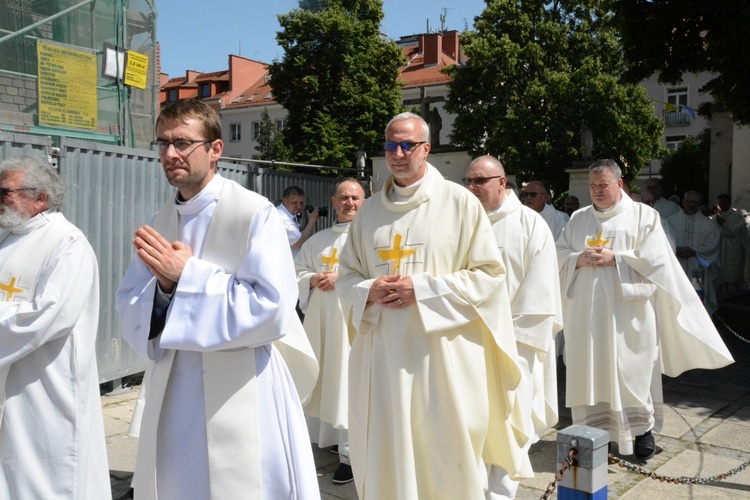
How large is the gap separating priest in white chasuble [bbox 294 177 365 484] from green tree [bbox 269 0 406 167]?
97.5 feet

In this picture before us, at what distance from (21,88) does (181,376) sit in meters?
7.55

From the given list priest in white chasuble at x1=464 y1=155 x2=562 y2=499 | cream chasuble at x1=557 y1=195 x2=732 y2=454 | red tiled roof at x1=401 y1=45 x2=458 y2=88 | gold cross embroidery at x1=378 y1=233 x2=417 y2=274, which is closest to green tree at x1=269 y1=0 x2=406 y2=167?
red tiled roof at x1=401 y1=45 x2=458 y2=88

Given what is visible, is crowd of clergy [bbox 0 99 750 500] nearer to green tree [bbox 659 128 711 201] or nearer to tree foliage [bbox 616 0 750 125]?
tree foliage [bbox 616 0 750 125]

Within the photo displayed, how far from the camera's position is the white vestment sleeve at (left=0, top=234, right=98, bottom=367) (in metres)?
3.40

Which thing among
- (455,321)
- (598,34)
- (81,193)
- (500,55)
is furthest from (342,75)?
(455,321)

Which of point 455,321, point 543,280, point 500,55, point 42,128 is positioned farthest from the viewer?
point 500,55

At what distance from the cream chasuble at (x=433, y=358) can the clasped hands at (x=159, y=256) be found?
1.40 metres

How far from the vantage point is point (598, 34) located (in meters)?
Result: 30.7

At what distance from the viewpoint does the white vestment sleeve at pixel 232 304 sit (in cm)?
256

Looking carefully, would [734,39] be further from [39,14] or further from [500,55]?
[500,55]

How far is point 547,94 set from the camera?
96.4ft

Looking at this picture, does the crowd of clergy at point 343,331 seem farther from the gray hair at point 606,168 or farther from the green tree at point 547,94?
the green tree at point 547,94

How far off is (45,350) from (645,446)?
13.9 feet

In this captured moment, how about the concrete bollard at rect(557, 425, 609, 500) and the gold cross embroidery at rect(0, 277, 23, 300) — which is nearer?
the concrete bollard at rect(557, 425, 609, 500)
